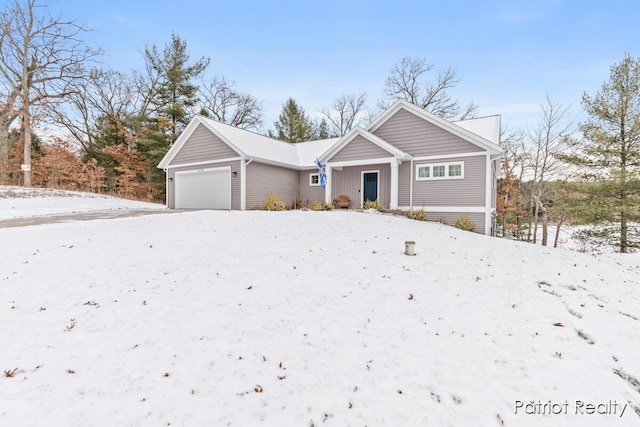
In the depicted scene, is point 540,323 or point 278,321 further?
point 540,323

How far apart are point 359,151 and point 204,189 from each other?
864cm

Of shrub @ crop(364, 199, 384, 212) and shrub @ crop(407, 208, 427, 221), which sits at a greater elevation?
shrub @ crop(364, 199, 384, 212)

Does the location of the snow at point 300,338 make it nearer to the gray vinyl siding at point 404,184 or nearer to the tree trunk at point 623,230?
the gray vinyl siding at point 404,184

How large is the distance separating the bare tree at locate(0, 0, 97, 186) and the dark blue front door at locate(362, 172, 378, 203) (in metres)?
20.1

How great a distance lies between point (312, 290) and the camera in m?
4.46

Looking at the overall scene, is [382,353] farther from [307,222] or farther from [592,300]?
[307,222]

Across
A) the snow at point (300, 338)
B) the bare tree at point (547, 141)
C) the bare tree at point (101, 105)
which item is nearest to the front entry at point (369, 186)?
the snow at point (300, 338)

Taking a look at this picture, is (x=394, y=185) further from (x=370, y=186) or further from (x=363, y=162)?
(x=363, y=162)

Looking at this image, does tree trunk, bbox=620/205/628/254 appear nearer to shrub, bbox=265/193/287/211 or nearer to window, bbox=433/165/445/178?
window, bbox=433/165/445/178

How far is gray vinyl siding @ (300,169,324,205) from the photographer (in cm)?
1661

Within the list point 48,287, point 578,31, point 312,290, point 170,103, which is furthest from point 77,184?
point 578,31

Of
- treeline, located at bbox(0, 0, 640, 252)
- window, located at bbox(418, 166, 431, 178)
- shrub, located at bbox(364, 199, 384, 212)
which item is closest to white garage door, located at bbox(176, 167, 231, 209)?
shrub, located at bbox(364, 199, 384, 212)

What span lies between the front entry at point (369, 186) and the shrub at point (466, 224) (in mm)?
3758

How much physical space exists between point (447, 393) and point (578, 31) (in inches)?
726
